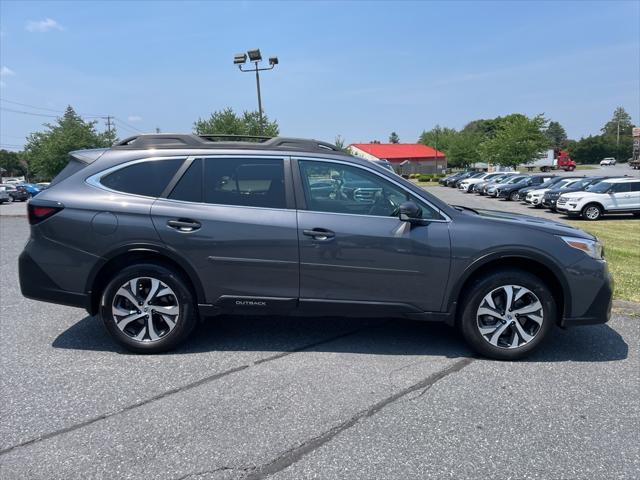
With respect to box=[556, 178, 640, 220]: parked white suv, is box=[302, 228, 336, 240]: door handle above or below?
above

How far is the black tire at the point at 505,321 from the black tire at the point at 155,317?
7.77 feet

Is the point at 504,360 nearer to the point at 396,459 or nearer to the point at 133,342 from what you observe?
the point at 396,459

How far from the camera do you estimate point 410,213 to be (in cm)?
362

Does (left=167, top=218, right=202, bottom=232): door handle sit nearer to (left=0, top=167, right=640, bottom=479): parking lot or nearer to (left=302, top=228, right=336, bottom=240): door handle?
(left=302, top=228, right=336, bottom=240): door handle

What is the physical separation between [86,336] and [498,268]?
Result: 3878mm

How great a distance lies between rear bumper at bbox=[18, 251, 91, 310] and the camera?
150 inches

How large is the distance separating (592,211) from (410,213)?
56.1 feet

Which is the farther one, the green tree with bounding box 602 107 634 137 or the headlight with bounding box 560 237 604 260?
the green tree with bounding box 602 107 634 137

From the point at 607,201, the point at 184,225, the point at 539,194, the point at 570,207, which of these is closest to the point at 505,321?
the point at 184,225

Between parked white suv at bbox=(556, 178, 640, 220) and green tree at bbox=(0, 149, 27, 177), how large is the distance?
97.9 m

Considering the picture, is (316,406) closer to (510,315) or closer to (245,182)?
(510,315)

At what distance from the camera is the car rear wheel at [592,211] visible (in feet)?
57.0

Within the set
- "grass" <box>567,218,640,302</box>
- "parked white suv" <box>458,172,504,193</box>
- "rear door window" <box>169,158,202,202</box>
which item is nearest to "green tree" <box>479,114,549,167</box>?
"parked white suv" <box>458,172,504,193</box>

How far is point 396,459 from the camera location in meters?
2.48
